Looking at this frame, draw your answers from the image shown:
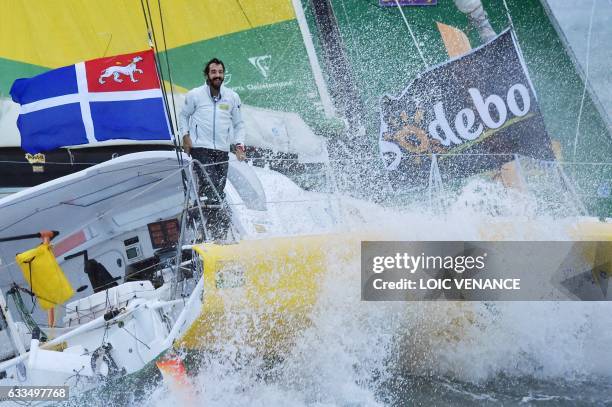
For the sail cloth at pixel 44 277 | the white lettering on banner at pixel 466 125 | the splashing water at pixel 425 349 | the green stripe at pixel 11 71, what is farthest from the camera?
the white lettering on banner at pixel 466 125

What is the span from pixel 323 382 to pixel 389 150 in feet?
13.3

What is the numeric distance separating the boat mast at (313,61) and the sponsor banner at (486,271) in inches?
141

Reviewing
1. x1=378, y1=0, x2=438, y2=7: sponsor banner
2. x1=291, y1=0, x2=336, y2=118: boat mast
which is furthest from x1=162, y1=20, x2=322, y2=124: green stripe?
x1=378, y1=0, x2=438, y2=7: sponsor banner

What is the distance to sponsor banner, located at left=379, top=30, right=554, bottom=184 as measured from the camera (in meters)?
6.19

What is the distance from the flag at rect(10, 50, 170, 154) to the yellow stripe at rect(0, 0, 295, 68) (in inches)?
67.8

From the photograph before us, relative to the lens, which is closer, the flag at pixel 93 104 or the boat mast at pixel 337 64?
the flag at pixel 93 104

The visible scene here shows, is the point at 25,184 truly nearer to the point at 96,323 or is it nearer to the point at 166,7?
the point at 166,7

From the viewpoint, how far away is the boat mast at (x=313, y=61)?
19.7 feet

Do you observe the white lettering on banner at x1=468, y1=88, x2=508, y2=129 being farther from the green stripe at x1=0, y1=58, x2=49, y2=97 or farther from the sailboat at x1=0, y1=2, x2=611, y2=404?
the green stripe at x1=0, y1=58, x2=49, y2=97

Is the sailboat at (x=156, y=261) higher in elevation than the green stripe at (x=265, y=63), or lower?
lower

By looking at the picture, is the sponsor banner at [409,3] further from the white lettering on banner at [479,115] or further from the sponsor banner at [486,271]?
the sponsor banner at [486,271]

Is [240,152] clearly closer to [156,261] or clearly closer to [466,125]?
[156,261]

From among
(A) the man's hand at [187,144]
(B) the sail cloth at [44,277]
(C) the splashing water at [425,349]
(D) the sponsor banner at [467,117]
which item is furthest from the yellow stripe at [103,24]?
(C) the splashing water at [425,349]

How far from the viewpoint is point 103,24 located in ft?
18.0
